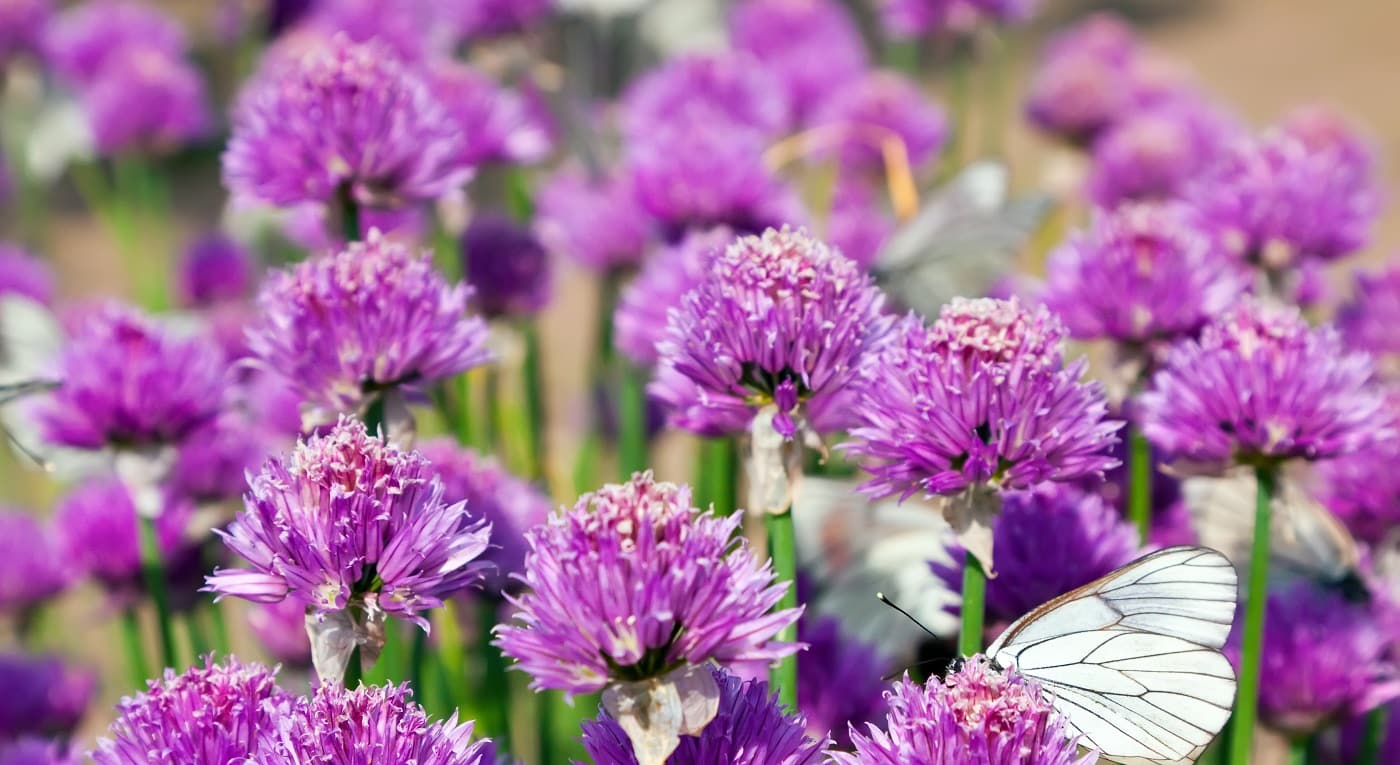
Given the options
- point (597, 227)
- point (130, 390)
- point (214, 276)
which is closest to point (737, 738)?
point (130, 390)

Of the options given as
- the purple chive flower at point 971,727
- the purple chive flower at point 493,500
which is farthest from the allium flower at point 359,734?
the purple chive flower at point 493,500

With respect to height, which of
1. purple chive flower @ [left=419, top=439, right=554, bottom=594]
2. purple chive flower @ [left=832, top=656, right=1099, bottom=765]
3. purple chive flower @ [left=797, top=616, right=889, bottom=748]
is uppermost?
purple chive flower @ [left=419, top=439, right=554, bottom=594]

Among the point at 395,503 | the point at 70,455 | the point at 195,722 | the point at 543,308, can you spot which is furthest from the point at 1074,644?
the point at 543,308

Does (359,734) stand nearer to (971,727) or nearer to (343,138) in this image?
(971,727)

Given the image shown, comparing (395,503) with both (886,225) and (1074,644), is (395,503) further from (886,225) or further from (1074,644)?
(886,225)

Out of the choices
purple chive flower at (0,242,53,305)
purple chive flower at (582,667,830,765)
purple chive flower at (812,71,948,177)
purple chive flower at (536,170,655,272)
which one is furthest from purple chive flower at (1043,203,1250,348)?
purple chive flower at (0,242,53,305)

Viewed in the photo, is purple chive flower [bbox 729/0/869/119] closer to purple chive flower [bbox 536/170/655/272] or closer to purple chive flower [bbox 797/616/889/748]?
purple chive flower [bbox 536/170/655/272]
